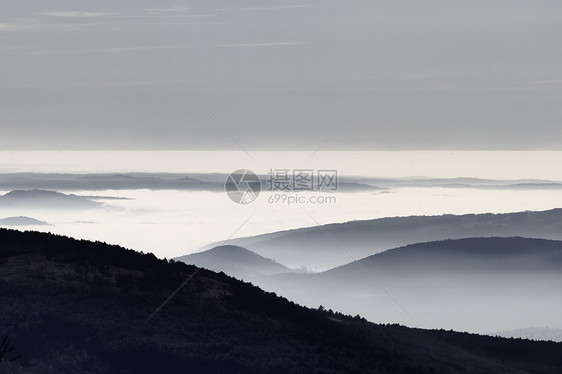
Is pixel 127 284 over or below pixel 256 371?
over

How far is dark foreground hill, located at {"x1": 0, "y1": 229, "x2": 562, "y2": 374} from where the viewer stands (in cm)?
11638

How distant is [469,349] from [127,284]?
50.8 m

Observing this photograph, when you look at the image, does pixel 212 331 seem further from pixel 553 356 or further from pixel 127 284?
pixel 553 356

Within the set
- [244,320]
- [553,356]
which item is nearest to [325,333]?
[244,320]

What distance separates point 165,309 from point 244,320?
885 cm

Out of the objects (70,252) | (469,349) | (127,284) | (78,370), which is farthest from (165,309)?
(469,349)

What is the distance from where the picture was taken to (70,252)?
142m

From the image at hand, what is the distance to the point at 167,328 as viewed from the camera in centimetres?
12788

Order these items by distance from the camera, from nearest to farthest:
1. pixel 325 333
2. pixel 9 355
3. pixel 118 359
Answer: pixel 9 355
pixel 118 359
pixel 325 333

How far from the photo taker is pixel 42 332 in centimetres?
11712

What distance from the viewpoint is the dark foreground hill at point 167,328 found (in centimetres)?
11638

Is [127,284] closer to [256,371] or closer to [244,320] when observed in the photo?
[244,320]

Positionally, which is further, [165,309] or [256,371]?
[165,309]

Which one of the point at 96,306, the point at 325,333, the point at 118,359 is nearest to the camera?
the point at 118,359
